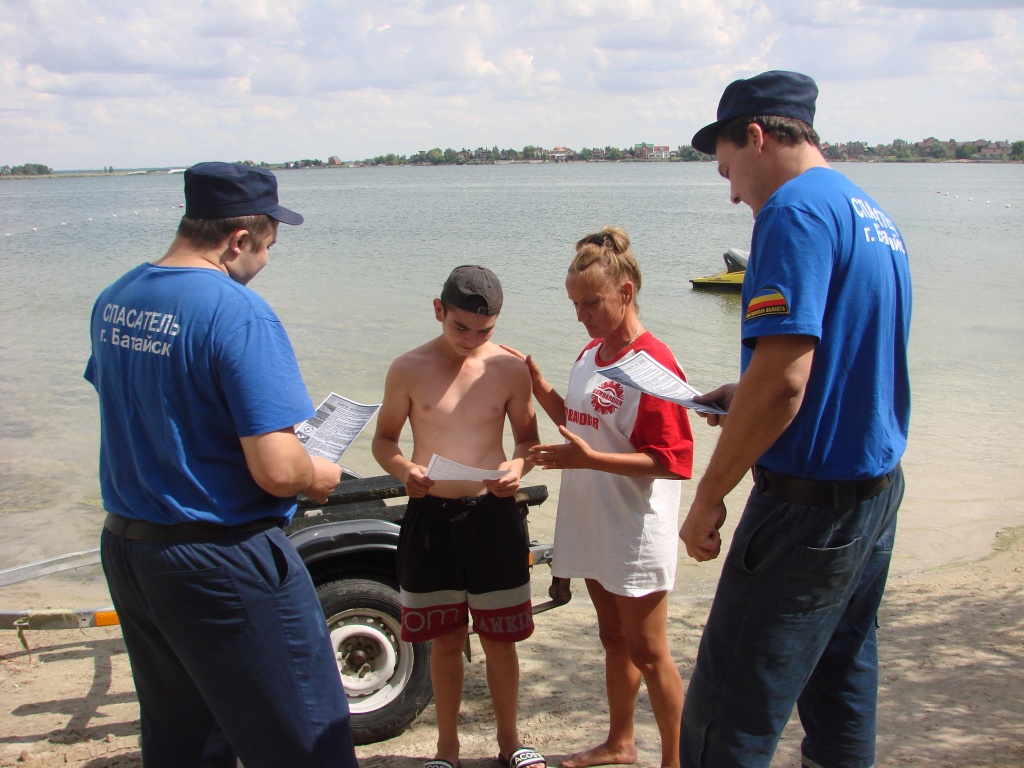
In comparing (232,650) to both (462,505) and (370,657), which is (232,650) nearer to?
(462,505)

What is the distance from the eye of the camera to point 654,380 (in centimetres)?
279

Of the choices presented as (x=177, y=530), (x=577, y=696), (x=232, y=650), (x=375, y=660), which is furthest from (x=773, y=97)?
(x=577, y=696)

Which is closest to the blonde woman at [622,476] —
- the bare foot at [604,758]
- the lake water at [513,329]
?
the bare foot at [604,758]

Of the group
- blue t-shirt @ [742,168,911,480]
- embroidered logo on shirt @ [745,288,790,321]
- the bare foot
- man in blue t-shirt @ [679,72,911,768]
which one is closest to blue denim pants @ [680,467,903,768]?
man in blue t-shirt @ [679,72,911,768]

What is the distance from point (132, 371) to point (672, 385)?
5.30ft

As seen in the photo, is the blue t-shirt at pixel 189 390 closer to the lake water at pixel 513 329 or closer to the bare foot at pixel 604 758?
the bare foot at pixel 604 758

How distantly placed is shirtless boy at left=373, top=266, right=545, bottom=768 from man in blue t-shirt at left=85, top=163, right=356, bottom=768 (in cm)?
86

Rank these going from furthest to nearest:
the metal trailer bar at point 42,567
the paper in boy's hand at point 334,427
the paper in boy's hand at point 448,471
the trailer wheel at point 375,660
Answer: the metal trailer bar at point 42,567, the trailer wheel at point 375,660, the paper in boy's hand at point 448,471, the paper in boy's hand at point 334,427

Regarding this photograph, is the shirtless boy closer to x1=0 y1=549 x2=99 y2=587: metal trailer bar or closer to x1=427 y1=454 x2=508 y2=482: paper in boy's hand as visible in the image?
x1=427 y1=454 x2=508 y2=482: paper in boy's hand

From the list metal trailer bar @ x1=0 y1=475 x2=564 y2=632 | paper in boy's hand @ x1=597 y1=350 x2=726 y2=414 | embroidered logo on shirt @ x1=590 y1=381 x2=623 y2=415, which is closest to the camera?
paper in boy's hand @ x1=597 y1=350 x2=726 y2=414

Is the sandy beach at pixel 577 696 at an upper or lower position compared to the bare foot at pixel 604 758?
lower

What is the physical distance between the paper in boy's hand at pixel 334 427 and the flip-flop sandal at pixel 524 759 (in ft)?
4.93

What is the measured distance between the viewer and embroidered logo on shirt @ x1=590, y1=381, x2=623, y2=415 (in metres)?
3.25

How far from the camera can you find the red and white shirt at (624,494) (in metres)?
3.17
